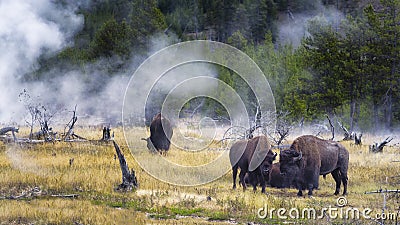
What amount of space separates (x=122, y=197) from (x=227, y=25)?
58622 millimetres

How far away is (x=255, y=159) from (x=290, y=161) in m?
1.03

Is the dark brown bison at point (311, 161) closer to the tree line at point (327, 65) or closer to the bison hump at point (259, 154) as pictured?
the bison hump at point (259, 154)

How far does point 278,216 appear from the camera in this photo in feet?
33.4

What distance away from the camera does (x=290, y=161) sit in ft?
39.9

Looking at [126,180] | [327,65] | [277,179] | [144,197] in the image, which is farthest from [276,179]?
[327,65]

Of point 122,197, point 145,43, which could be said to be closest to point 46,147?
point 122,197

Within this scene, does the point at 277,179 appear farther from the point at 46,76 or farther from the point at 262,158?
the point at 46,76

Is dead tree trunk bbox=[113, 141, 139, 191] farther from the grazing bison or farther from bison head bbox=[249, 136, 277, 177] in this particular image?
the grazing bison

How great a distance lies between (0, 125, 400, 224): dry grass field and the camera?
32.7 feet

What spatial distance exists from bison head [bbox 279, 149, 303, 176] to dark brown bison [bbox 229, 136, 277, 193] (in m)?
0.51

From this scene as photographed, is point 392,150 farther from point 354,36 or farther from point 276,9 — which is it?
point 276,9

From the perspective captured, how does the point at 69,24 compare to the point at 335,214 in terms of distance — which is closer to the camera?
the point at 335,214

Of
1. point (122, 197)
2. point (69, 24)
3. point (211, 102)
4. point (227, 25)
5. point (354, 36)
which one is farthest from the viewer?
point (227, 25)

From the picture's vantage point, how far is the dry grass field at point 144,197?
32.7 feet
